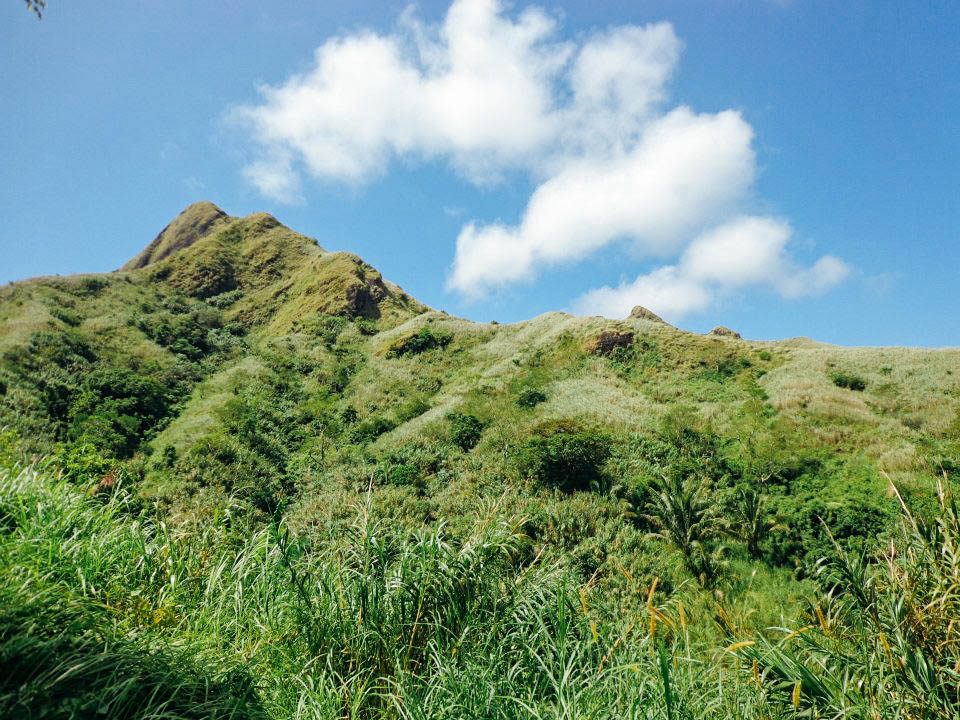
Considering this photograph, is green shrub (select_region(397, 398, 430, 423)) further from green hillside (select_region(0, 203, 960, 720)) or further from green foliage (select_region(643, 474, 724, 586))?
green foliage (select_region(643, 474, 724, 586))

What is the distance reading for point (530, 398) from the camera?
25.0 metres

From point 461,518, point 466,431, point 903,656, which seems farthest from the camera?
point 466,431

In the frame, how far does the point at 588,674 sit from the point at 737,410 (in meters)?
20.1

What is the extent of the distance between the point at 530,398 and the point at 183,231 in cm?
8303

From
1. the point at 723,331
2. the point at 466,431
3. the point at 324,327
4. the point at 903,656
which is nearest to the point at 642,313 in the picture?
the point at 723,331

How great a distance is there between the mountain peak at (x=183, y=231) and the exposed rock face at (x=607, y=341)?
75021mm

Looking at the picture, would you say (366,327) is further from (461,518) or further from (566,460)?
(461,518)

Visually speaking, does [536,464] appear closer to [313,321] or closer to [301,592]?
[301,592]

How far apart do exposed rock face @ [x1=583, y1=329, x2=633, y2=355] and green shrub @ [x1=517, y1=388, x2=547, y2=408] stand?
25.5ft

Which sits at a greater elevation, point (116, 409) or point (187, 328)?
point (187, 328)

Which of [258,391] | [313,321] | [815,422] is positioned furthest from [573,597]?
[313,321]

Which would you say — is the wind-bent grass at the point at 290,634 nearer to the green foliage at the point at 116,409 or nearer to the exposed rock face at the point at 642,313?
the green foliage at the point at 116,409

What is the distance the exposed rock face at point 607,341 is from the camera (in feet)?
104

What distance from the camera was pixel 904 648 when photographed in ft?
12.8
